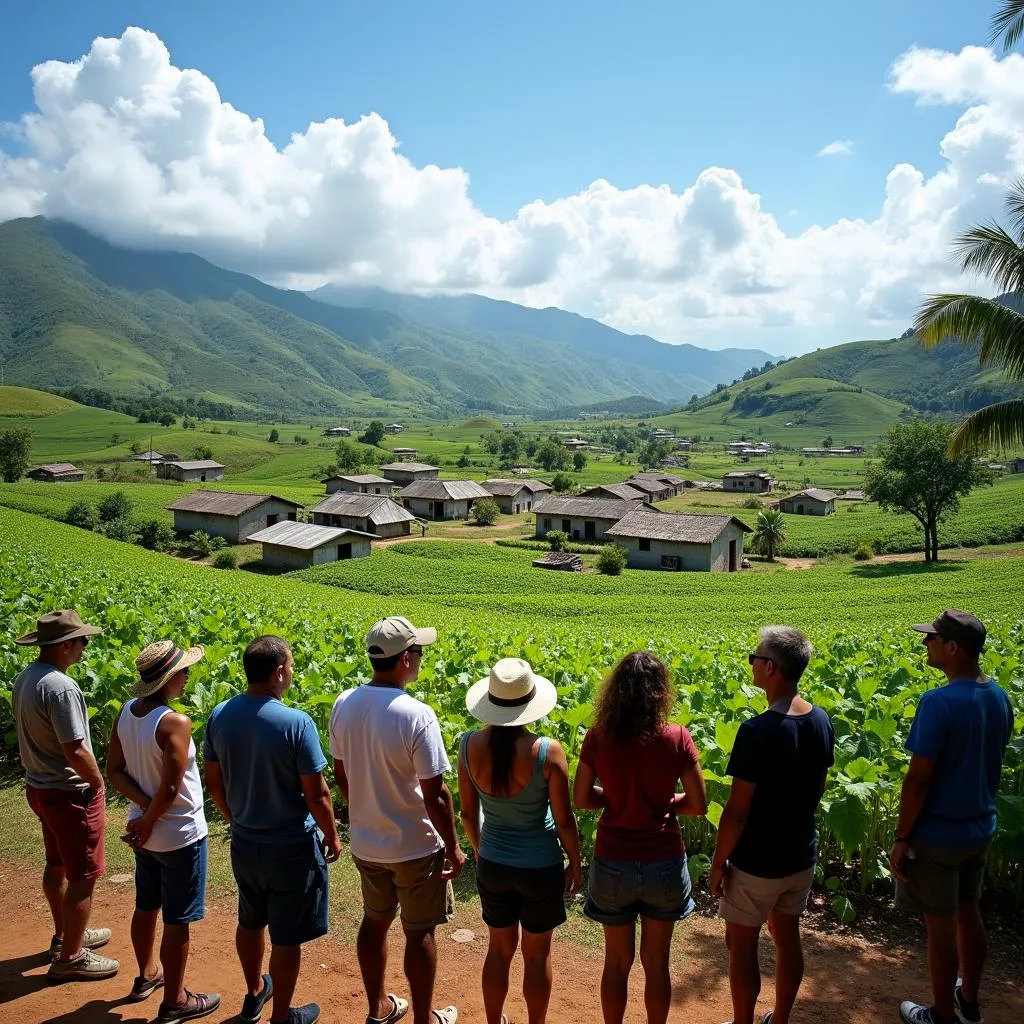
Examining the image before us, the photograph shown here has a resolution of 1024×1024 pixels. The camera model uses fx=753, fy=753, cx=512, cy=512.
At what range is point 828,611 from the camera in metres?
30.1

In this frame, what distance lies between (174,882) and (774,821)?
13.3ft

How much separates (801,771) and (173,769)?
4070 mm

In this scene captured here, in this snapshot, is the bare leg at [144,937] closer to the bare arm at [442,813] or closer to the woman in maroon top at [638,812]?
the bare arm at [442,813]

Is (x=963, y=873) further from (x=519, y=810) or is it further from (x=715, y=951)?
(x=519, y=810)

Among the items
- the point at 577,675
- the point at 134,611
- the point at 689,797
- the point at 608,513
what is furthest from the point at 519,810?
the point at 608,513

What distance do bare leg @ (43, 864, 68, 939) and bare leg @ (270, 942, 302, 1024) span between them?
213cm

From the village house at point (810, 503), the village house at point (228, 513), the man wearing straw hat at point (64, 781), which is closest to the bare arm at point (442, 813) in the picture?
the man wearing straw hat at point (64, 781)

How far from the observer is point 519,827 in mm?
4586

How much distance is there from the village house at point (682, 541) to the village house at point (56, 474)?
60.2 meters

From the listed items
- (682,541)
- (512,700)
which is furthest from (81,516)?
(512,700)

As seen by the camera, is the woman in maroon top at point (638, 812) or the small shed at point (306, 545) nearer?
the woman in maroon top at point (638, 812)

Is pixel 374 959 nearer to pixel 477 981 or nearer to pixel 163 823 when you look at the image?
pixel 477 981

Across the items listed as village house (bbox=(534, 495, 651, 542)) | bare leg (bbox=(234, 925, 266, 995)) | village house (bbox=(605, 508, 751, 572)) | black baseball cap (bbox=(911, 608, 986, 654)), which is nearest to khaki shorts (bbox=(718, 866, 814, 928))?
black baseball cap (bbox=(911, 608, 986, 654))

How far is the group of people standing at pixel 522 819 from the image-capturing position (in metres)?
4.50
